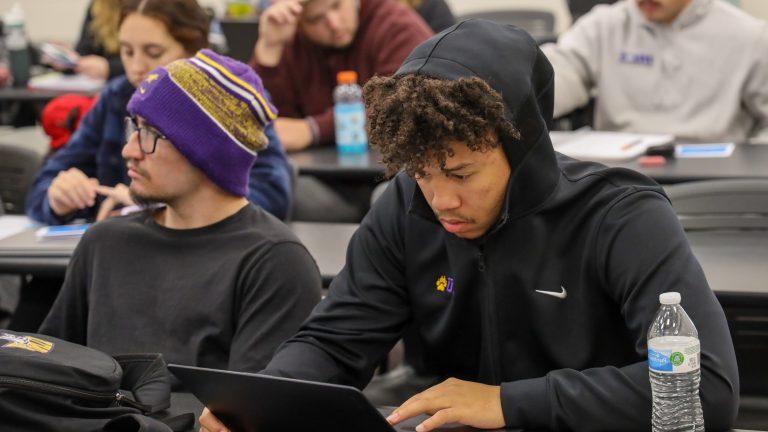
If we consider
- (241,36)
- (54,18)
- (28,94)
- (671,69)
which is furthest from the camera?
(54,18)

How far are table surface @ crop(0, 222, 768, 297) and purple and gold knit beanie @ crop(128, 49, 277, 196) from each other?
0.36 m

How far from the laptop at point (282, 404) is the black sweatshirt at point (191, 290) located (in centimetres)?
34

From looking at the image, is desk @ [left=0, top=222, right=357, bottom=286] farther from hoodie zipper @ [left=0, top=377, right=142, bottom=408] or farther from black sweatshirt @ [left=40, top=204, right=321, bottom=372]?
hoodie zipper @ [left=0, top=377, right=142, bottom=408]

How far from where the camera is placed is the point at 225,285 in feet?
6.61

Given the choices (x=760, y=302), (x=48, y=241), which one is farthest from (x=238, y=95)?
(x=760, y=302)

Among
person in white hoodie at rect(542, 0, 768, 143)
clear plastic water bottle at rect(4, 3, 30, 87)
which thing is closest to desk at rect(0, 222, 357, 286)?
person in white hoodie at rect(542, 0, 768, 143)

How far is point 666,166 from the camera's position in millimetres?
3092

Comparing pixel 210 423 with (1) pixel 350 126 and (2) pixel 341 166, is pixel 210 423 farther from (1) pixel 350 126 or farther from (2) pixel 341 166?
(1) pixel 350 126

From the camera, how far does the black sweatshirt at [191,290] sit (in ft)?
6.48

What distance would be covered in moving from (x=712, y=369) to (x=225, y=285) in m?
0.88

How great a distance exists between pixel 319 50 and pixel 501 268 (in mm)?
2342

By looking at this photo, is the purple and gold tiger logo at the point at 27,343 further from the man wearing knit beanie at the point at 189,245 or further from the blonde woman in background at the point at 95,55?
the blonde woman in background at the point at 95,55

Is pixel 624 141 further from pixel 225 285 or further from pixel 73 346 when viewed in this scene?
pixel 73 346

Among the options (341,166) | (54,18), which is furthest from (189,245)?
(54,18)
